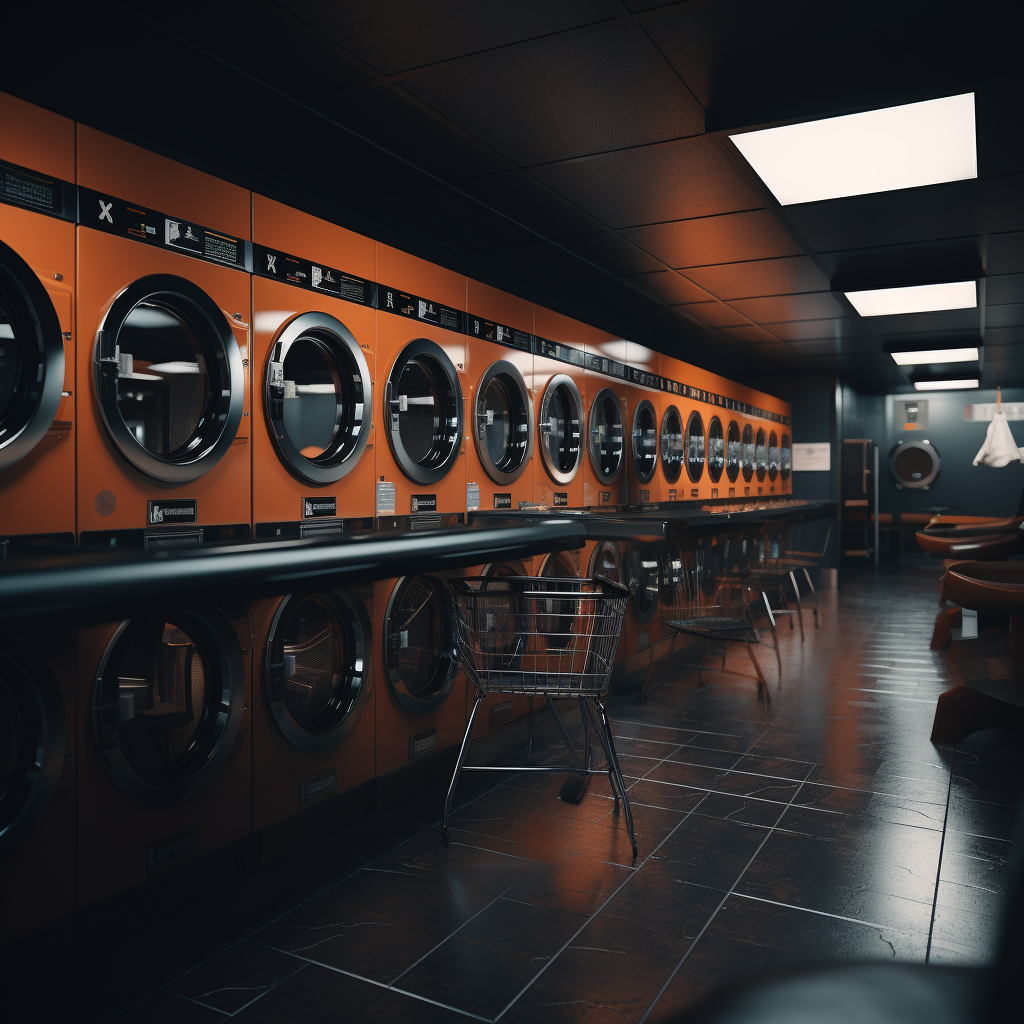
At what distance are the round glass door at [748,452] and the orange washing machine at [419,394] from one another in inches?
225

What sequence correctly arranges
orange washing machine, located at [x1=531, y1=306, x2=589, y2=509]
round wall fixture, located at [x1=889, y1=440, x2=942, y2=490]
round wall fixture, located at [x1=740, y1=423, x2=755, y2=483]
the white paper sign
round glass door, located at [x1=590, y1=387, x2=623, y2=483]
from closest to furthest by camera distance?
1. orange washing machine, located at [x1=531, y1=306, x2=589, y2=509]
2. round glass door, located at [x1=590, y1=387, x2=623, y2=483]
3. round wall fixture, located at [x1=740, y1=423, x2=755, y2=483]
4. the white paper sign
5. round wall fixture, located at [x1=889, y1=440, x2=942, y2=490]

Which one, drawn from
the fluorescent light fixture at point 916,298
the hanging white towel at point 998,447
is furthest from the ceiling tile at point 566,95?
the hanging white towel at point 998,447

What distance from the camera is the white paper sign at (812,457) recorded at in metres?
10.6

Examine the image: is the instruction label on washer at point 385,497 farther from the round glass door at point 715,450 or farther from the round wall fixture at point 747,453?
the round wall fixture at point 747,453

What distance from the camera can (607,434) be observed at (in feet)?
18.4

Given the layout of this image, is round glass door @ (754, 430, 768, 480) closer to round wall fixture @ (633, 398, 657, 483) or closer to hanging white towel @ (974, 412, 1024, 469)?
hanging white towel @ (974, 412, 1024, 469)

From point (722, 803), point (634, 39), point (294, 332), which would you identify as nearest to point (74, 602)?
point (294, 332)

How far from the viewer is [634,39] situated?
2.51 m

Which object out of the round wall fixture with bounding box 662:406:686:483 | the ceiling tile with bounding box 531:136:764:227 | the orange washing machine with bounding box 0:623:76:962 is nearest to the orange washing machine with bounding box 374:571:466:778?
the orange washing machine with bounding box 0:623:76:962

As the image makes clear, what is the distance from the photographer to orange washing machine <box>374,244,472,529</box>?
3.28 m

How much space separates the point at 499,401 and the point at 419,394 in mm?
780

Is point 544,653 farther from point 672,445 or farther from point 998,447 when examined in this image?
point 998,447

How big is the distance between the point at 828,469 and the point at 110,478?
9.84 m

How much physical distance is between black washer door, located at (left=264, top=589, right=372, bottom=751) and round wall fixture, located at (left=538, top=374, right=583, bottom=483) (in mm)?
1950
